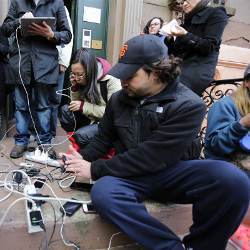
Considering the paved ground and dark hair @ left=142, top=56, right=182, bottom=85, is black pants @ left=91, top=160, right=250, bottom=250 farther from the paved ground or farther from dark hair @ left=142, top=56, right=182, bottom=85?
dark hair @ left=142, top=56, right=182, bottom=85

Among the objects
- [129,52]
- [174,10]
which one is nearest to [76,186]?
[129,52]

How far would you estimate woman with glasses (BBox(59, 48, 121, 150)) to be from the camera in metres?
3.05

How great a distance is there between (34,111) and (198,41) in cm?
174

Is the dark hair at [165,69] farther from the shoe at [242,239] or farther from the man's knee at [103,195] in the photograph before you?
the shoe at [242,239]

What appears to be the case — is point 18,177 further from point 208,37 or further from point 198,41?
point 208,37

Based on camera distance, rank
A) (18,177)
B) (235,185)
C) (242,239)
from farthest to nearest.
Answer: (18,177) < (242,239) < (235,185)

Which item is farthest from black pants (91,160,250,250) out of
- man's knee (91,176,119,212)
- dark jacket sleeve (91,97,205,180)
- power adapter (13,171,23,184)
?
power adapter (13,171,23,184)

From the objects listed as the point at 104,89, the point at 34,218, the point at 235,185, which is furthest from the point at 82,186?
the point at 235,185

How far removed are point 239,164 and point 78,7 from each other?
3.49m

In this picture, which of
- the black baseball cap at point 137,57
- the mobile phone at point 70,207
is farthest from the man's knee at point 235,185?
the mobile phone at point 70,207

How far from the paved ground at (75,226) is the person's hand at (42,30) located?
1.39 meters

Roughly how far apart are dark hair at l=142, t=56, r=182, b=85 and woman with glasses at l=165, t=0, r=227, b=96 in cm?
92

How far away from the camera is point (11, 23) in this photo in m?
3.20

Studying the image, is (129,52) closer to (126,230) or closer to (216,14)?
(126,230)
